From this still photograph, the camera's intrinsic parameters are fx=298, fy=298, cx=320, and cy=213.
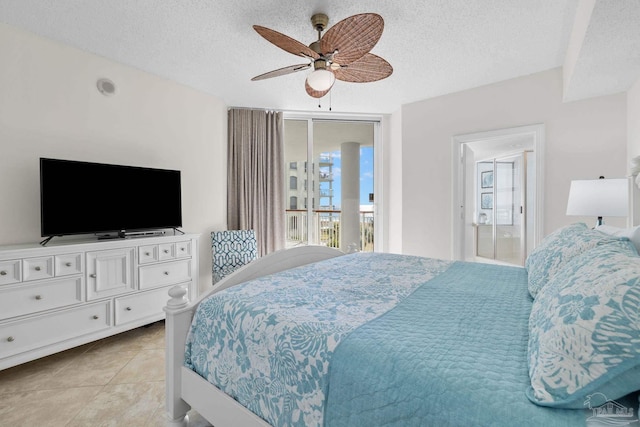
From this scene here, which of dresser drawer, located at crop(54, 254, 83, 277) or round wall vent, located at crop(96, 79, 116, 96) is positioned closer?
dresser drawer, located at crop(54, 254, 83, 277)

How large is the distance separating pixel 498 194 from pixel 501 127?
2.76m

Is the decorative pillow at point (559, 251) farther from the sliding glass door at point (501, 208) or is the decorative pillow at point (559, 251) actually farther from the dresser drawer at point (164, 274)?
the sliding glass door at point (501, 208)

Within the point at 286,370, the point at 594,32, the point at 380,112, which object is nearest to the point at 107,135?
the point at 286,370

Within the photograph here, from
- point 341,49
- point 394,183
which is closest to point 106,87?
point 341,49

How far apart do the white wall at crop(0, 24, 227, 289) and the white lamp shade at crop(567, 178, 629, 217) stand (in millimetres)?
→ 3575

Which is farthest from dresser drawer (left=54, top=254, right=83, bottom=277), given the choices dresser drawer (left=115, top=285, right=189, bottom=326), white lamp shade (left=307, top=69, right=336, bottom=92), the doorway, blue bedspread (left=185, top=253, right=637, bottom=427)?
the doorway

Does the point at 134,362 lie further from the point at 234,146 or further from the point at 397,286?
the point at 234,146

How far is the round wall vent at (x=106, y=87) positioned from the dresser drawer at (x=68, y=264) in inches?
60.3

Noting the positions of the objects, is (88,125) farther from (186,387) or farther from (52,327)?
(186,387)

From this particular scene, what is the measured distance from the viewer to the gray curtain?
3.94 metres

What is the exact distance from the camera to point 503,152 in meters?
5.23

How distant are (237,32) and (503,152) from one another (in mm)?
4832

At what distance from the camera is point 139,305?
8.39 feet

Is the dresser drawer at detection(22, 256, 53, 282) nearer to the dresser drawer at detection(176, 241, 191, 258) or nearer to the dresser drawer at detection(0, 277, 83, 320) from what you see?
the dresser drawer at detection(0, 277, 83, 320)
